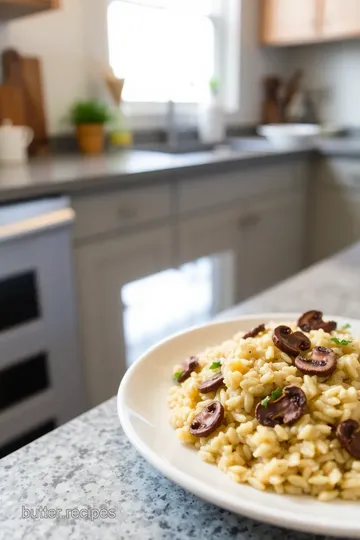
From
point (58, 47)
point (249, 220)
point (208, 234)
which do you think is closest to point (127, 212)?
point (208, 234)

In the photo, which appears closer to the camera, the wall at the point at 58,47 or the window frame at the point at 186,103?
the wall at the point at 58,47

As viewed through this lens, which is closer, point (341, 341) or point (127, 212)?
point (341, 341)

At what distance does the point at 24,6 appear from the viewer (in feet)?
6.11

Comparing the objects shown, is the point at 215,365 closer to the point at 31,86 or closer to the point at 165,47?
the point at 31,86

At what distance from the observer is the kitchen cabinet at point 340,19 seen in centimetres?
278

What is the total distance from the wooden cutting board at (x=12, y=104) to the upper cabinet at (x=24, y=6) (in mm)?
279

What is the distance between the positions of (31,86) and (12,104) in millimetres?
124

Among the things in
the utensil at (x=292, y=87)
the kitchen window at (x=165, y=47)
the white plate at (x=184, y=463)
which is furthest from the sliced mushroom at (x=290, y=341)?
the utensil at (x=292, y=87)

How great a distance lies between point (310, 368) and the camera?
0.46 meters

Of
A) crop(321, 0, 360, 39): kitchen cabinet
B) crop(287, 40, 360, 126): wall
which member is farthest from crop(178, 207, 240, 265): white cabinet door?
crop(287, 40, 360, 126): wall

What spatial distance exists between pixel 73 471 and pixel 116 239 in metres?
1.34

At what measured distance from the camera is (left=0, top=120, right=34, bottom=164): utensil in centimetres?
203

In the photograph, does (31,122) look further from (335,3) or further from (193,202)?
(335,3)

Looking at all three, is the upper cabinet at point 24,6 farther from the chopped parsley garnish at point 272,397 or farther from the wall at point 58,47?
the chopped parsley garnish at point 272,397
